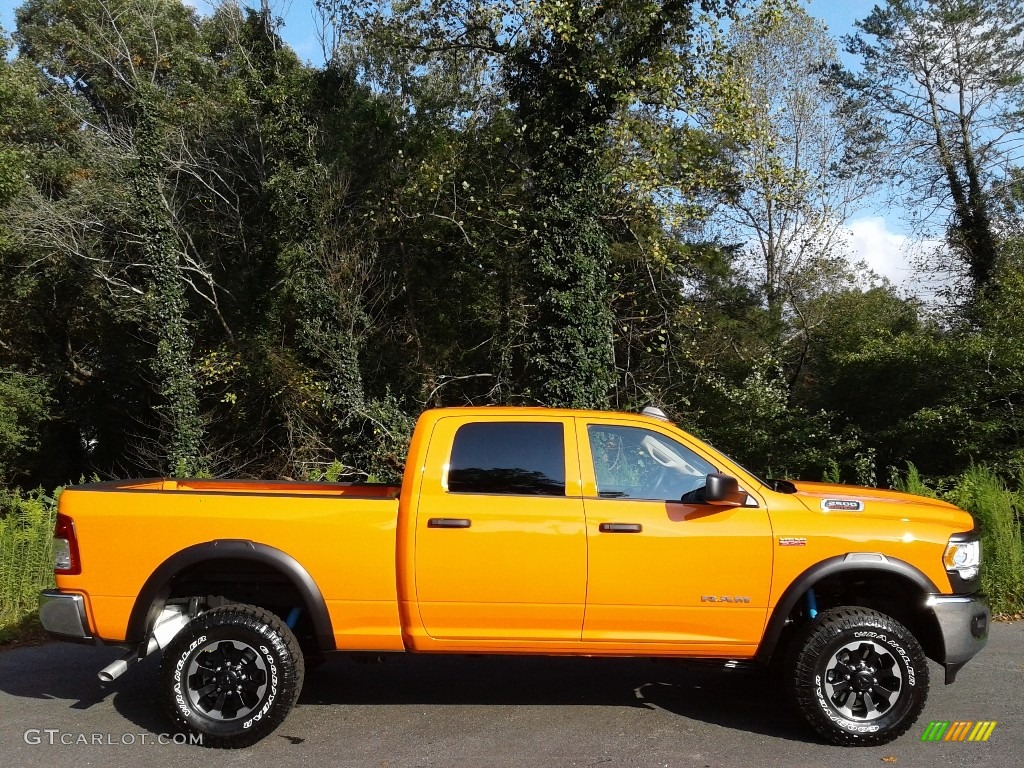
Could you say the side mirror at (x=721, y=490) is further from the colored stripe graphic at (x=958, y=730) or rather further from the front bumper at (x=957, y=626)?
the colored stripe graphic at (x=958, y=730)

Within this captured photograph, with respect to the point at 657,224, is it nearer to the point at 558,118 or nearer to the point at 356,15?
the point at 558,118

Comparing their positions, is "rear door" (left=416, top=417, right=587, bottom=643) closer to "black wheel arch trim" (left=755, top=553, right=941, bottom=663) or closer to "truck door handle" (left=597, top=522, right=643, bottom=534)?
"truck door handle" (left=597, top=522, right=643, bottom=534)

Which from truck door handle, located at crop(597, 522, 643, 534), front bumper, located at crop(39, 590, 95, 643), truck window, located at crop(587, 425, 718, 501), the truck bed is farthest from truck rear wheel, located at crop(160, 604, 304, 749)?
truck window, located at crop(587, 425, 718, 501)

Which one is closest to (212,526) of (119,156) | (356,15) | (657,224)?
(657,224)

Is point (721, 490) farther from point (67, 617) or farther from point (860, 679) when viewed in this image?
point (67, 617)

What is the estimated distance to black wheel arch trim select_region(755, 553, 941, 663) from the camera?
5.09 m

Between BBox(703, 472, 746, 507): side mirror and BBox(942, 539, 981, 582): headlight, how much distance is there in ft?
4.31

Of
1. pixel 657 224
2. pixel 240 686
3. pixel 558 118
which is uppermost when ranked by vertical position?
pixel 558 118

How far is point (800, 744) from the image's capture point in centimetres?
507

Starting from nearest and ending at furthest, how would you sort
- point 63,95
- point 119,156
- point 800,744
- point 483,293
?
point 800,744
point 483,293
point 119,156
point 63,95

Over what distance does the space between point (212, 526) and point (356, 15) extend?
716 inches

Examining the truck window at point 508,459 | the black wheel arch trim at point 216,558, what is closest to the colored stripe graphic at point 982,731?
the truck window at point 508,459

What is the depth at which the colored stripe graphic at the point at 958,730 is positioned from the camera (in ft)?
17.0

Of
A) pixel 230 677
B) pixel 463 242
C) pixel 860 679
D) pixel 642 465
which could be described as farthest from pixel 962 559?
pixel 463 242
